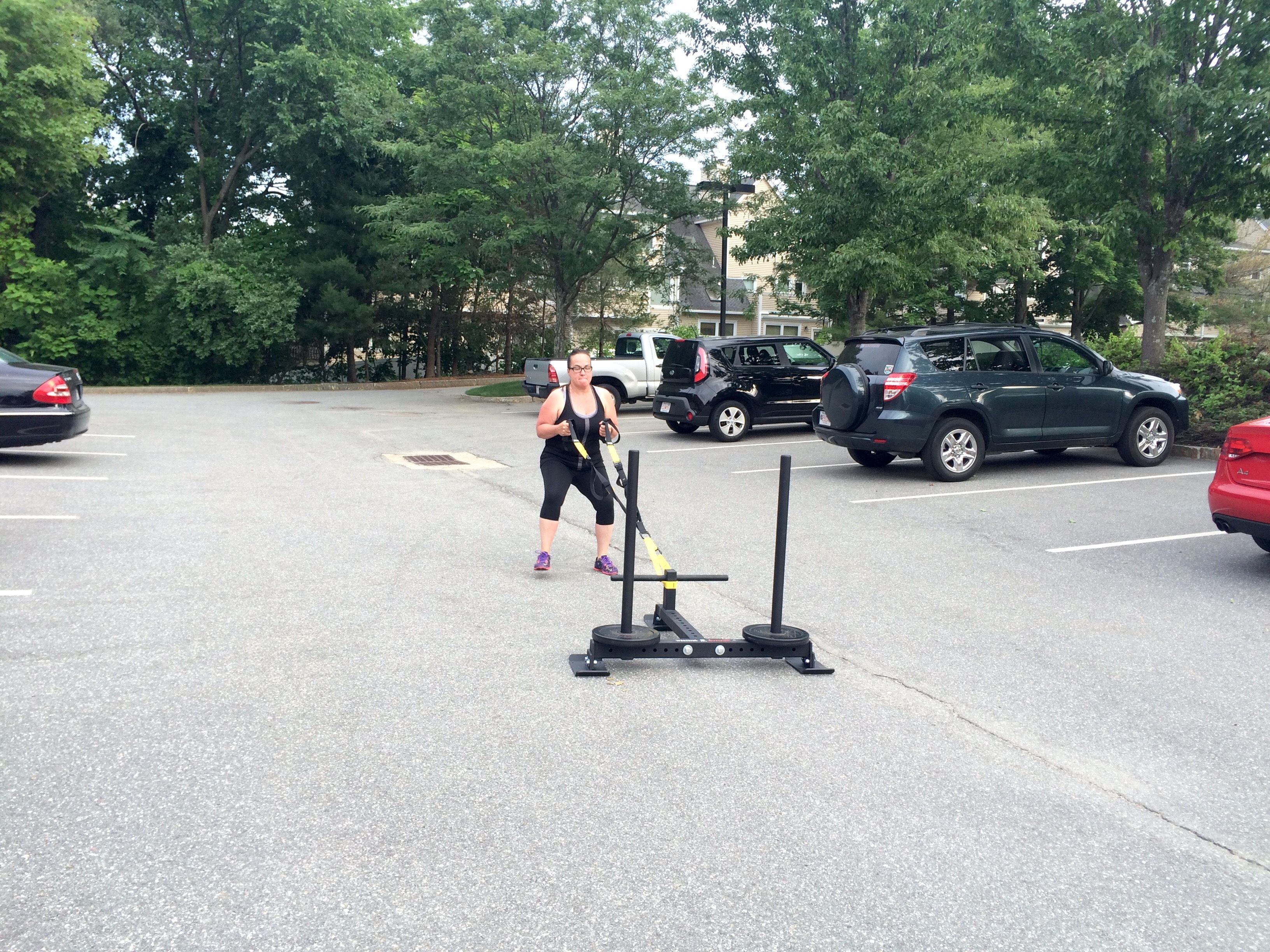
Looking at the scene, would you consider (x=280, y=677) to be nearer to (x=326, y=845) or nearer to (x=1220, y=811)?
(x=326, y=845)

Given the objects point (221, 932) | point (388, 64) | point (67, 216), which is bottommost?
point (221, 932)

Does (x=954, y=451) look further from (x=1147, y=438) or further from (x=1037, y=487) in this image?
(x=1147, y=438)

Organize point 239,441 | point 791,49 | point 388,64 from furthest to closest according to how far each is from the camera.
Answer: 1. point 388,64
2. point 791,49
3. point 239,441

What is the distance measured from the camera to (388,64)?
106 feet

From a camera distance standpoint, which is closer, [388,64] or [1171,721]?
[1171,721]

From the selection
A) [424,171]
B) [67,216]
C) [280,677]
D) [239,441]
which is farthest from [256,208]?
[280,677]

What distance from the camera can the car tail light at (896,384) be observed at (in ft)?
38.5

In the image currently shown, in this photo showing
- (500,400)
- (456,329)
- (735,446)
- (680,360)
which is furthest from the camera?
(456,329)

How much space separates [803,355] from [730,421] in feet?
5.75

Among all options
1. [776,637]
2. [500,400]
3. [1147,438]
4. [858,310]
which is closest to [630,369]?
[858,310]

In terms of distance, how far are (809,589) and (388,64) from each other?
29895 mm

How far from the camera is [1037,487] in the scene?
452 inches

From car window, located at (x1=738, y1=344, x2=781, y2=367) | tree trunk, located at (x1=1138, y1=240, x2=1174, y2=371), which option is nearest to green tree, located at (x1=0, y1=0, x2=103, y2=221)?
car window, located at (x1=738, y1=344, x2=781, y2=367)

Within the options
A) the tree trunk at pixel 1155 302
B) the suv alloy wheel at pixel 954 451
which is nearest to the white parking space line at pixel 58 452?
the suv alloy wheel at pixel 954 451
